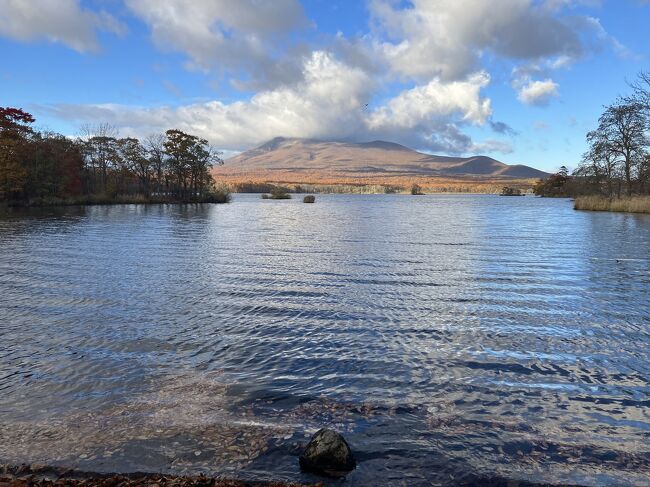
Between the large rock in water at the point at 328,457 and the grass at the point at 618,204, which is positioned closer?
the large rock in water at the point at 328,457

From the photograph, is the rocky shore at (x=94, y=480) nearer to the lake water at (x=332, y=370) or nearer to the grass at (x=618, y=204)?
the lake water at (x=332, y=370)

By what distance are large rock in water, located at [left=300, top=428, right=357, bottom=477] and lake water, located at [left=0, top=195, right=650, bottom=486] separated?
5.8 inches

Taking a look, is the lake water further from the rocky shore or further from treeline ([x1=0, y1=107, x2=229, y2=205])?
treeline ([x1=0, y1=107, x2=229, y2=205])

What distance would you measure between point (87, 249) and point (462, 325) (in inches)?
827

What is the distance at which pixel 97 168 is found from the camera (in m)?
88.9

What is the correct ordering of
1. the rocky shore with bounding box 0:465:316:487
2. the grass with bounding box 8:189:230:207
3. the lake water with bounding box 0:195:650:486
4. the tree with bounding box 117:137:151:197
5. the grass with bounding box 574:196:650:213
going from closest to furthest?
the rocky shore with bounding box 0:465:316:487, the lake water with bounding box 0:195:650:486, the grass with bounding box 574:196:650:213, the grass with bounding box 8:189:230:207, the tree with bounding box 117:137:151:197

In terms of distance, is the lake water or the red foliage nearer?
the lake water

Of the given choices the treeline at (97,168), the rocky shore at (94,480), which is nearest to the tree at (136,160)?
the treeline at (97,168)

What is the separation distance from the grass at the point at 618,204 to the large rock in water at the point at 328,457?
194 feet

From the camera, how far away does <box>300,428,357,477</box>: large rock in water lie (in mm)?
5590

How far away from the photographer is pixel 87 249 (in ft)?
82.9

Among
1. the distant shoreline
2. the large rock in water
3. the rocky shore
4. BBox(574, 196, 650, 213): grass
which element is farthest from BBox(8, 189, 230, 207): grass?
the large rock in water

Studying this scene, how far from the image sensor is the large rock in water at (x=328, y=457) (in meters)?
5.59

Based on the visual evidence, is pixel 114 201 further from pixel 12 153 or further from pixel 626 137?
pixel 626 137
